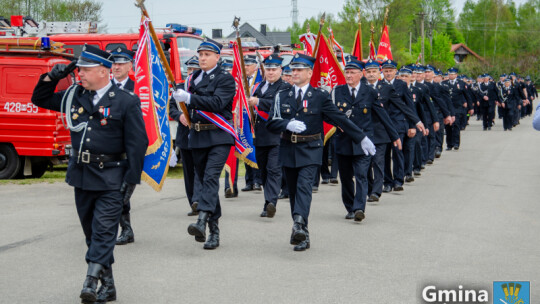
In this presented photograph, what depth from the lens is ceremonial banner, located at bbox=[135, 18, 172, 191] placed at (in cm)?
830

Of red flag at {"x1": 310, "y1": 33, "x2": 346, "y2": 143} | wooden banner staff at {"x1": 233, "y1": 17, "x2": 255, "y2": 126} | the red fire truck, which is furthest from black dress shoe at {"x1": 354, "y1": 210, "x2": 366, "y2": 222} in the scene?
the red fire truck

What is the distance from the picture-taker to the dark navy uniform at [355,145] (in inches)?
380

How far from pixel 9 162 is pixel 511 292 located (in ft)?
37.2

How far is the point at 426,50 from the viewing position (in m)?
89.7

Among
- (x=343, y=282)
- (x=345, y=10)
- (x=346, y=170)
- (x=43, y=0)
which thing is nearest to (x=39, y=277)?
(x=343, y=282)

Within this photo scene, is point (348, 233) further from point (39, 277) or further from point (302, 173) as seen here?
point (39, 277)

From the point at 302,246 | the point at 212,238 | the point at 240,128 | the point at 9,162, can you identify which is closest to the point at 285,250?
the point at 302,246

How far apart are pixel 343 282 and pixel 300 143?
2.03m

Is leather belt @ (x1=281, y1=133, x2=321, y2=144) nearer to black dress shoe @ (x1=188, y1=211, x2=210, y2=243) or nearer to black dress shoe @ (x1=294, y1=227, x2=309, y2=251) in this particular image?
black dress shoe @ (x1=294, y1=227, x2=309, y2=251)

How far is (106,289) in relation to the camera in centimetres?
587

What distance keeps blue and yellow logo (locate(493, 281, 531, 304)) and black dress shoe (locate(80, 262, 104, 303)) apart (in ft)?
10.3

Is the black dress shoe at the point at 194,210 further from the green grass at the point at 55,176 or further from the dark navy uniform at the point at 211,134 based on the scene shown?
the green grass at the point at 55,176

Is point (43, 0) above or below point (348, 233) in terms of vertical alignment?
above

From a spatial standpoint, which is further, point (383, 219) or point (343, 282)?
point (383, 219)
